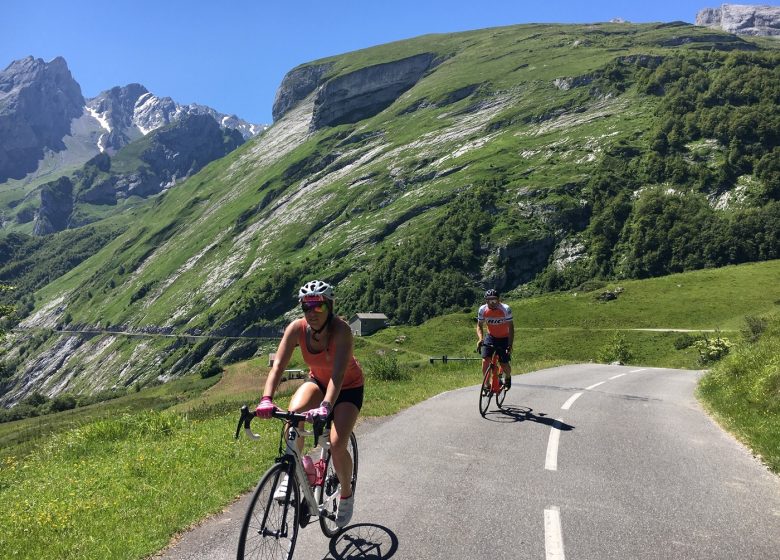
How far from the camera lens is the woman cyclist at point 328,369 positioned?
6.42 metres

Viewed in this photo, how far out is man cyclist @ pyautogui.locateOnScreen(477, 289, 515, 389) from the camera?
14.8 m

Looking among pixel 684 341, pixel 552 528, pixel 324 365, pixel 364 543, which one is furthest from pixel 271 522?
pixel 684 341

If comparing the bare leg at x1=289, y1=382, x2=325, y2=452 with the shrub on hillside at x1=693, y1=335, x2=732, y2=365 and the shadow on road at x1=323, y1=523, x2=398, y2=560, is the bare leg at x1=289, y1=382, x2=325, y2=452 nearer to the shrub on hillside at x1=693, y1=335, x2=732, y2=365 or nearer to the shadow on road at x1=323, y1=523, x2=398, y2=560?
the shadow on road at x1=323, y1=523, x2=398, y2=560

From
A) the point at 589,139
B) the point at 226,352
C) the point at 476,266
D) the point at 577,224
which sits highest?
the point at 589,139

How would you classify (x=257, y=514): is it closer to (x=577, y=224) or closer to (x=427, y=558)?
(x=427, y=558)

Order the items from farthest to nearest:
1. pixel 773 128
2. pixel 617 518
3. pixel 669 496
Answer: pixel 773 128 → pixel 669 496 → pixel 617 518

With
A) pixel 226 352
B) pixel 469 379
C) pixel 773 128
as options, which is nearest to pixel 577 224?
pixel 773 128

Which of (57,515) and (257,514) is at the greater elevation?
(257,514)

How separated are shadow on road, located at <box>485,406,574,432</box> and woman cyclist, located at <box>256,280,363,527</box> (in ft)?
25.2

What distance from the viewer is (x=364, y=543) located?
6445 mm

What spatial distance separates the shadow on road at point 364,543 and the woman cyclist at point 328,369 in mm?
251

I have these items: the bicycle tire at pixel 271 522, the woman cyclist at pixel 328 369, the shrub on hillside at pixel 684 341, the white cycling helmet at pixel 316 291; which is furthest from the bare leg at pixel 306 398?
the shrub on hillside at pixel 684 341

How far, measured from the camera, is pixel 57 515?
762cm

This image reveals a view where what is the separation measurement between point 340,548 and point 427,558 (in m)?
1.12
